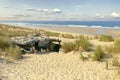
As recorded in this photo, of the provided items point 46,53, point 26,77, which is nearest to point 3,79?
point 26,77

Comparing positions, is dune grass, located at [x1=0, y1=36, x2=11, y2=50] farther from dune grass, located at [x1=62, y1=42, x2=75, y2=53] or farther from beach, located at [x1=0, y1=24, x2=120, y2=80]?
dune grass, located at [x1=62, y1=42, x2=75, y2=53]

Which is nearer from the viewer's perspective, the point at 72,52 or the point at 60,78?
the point at 60,78

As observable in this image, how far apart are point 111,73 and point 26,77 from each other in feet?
10.5

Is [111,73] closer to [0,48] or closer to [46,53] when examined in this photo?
[46,53]

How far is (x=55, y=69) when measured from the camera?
960 cm

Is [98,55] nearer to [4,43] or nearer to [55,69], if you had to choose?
[55,69]

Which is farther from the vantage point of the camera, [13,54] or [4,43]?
[4,43]

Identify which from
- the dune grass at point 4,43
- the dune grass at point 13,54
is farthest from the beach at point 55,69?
A: the dune grass at point 4,43

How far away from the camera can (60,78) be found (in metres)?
8.46

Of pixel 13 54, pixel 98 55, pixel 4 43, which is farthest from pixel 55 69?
pixel 4 43

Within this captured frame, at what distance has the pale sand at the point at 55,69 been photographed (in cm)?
855

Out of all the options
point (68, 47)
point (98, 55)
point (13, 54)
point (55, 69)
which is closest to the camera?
point (55, 69)

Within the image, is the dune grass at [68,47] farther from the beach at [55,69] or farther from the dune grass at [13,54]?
the dune grass at [13,54]

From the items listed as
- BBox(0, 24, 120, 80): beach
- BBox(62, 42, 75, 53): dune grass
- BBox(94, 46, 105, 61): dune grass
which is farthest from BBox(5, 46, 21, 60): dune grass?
BBox(94, 46, 105, 61): dune grass
